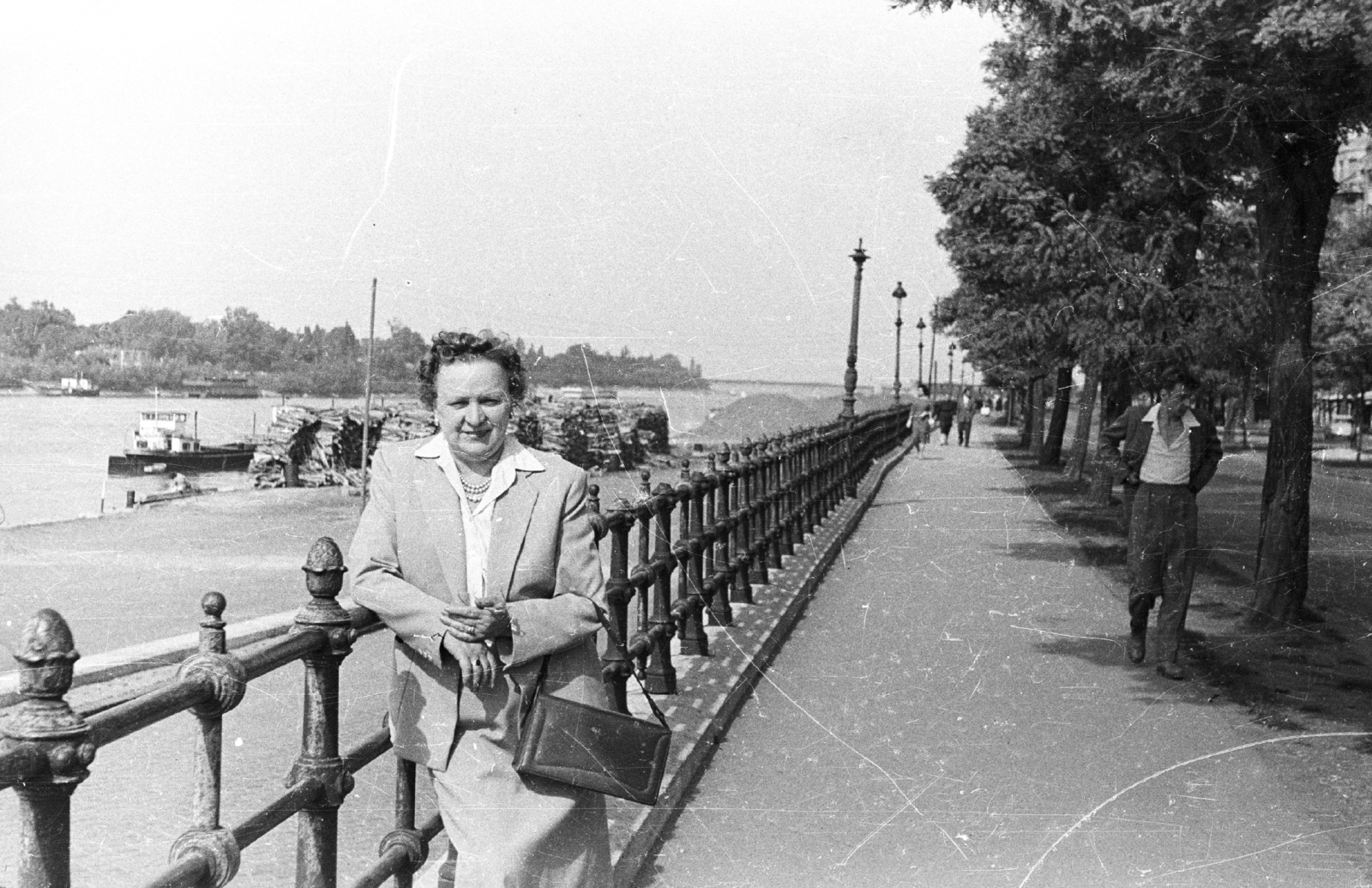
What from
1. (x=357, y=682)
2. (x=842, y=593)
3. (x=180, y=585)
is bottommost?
(x=180, y=585)

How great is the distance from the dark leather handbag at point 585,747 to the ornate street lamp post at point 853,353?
20.5m

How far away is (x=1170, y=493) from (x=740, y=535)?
3.21 metres

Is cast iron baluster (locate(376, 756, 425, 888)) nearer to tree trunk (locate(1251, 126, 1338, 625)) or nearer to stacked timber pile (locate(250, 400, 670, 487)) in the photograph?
tree trunk (locate(1251, 126, 1338, 625))

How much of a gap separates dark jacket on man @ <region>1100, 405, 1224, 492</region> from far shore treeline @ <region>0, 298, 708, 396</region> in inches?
107

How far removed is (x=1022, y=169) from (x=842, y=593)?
670cm

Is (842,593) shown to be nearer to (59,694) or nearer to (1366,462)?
(59,694)

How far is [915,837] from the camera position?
5.17 metres

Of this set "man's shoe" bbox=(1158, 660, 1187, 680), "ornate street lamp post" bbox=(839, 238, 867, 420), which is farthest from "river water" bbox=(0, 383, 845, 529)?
"man's shoe" bbox=(1158, 660, 1187, 680)


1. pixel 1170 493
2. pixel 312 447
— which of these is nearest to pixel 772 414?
pixel 1170 493

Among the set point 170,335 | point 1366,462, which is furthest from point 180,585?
point 1366,462

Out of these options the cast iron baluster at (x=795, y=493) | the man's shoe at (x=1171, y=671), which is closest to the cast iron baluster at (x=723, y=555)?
the man's shoe at (x=1171, y=671)

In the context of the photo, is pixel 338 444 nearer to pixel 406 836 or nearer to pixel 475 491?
pixel 406 836

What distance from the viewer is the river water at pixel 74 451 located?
48.5 meters

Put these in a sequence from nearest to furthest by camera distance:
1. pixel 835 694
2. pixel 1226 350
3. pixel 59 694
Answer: pixel 59 694, pixel 835 694, pixel 1226 350
